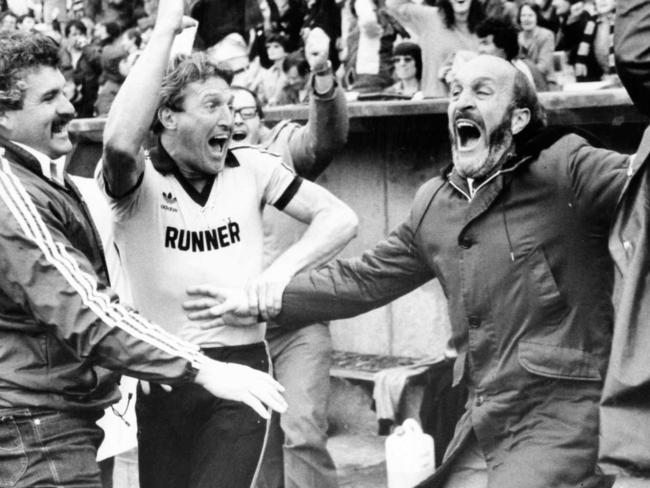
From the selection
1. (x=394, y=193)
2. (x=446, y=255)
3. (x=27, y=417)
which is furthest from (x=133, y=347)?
(x=394, y=193)

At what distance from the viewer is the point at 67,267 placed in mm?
3732

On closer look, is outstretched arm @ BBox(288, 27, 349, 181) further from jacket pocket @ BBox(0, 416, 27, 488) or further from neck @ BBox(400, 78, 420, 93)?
neck @ BBox(400, 78, 420, 93)

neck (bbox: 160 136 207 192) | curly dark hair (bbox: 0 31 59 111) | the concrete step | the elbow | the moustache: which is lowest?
the concrete step

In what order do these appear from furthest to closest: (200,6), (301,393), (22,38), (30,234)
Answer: (200,6), (301,393), (22,38), (30,234)

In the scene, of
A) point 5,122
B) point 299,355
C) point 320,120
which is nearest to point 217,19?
point 299,355

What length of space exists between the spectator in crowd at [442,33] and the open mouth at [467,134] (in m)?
4.99

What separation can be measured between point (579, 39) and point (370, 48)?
6.02 feet

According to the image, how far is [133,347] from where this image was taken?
3766 millimetres

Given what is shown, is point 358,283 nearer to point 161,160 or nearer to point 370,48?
point 161,160

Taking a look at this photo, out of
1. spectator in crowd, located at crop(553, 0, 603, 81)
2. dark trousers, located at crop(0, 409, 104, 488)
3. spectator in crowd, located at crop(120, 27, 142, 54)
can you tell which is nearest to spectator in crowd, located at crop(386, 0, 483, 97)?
spectator in crowd, located at crop(553, 0, 603, 81)

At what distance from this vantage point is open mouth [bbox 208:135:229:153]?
4.80 metres

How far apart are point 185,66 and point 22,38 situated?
874 millimetres

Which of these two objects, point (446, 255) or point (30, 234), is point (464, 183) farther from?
point (30, 234)

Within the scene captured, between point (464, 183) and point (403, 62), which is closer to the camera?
point (464, 183)
